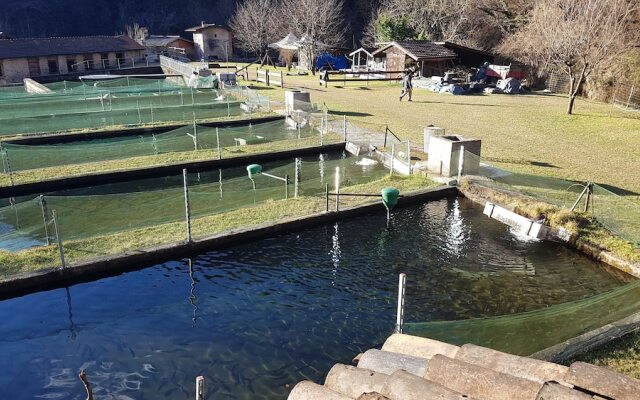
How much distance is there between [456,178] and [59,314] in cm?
1087

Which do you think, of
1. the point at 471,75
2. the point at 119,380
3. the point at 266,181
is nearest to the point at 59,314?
the point at 119,380

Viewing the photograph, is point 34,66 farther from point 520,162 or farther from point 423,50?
point 520,162

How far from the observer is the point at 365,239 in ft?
38.3

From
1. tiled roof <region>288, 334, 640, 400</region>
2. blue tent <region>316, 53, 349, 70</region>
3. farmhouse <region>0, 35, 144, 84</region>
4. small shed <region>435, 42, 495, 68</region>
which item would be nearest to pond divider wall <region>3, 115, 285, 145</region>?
tiled roof <region>288, 334, 640, 400</region>

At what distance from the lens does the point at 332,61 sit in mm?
52188

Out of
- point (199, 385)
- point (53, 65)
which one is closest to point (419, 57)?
point (53, 65)

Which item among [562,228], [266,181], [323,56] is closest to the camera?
[562,228]

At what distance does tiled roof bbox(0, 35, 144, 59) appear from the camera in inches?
1800

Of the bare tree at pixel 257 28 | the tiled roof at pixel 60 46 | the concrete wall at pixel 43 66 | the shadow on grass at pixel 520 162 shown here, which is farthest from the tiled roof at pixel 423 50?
the concrete wall at pixel 43 66

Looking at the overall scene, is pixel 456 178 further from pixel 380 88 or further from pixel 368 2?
pixel 368 2

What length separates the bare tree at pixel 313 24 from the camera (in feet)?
166

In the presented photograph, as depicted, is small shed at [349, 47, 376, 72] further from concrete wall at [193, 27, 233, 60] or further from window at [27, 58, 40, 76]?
window at [27, 58, 40, 76]

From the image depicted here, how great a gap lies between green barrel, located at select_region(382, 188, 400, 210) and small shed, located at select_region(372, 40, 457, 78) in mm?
29306

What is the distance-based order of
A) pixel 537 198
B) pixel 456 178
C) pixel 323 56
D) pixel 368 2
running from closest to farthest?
1. pixel 537 198
2. pixel 456 178
3. pixel 323 56
4. pixel 368 2
